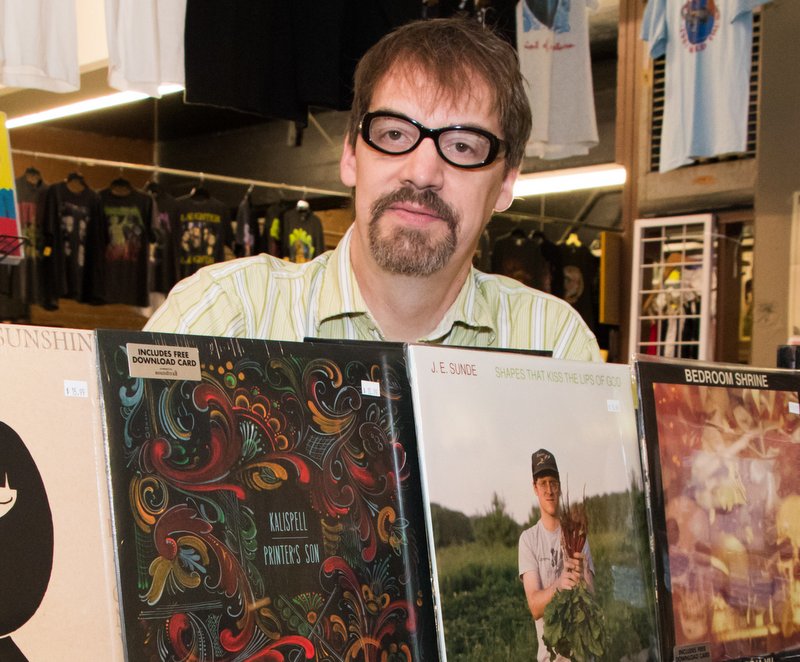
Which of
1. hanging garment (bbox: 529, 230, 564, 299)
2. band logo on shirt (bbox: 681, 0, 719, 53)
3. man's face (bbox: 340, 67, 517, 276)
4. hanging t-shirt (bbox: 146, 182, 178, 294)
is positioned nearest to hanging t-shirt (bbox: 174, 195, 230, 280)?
hanging t-shirt (bbox: 146, 182, 178, 294)

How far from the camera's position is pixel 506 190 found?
1601 millimetres

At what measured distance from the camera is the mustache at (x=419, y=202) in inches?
54.0

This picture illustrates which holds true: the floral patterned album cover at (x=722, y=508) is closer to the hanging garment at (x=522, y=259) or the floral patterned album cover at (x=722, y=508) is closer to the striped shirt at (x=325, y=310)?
the striped shirt at (x=325, y=310)

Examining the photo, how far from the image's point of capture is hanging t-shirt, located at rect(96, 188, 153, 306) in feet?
16.9

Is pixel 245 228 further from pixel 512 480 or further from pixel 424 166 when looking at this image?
pixel 512 480

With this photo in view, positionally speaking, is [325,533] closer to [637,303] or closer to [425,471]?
[425,471]

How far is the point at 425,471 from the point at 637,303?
386cm

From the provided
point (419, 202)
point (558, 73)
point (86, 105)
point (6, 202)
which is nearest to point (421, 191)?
point (419, 202)

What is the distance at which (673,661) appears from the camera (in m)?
1.11

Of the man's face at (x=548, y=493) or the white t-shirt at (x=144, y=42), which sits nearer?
the man's face at (x=548, y=493)

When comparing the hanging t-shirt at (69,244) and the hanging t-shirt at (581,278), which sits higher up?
the hanging t-shirt at (69,244)

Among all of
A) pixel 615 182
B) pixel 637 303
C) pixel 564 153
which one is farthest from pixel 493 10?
pixel 615 182

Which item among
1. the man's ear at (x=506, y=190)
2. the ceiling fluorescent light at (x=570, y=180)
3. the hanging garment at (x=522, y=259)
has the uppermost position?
the ceiling fluorescent light at (x=570, y=180)

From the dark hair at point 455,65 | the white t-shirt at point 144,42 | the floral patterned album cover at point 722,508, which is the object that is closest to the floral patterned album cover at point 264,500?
the floral patterned album cover at point 722,508
